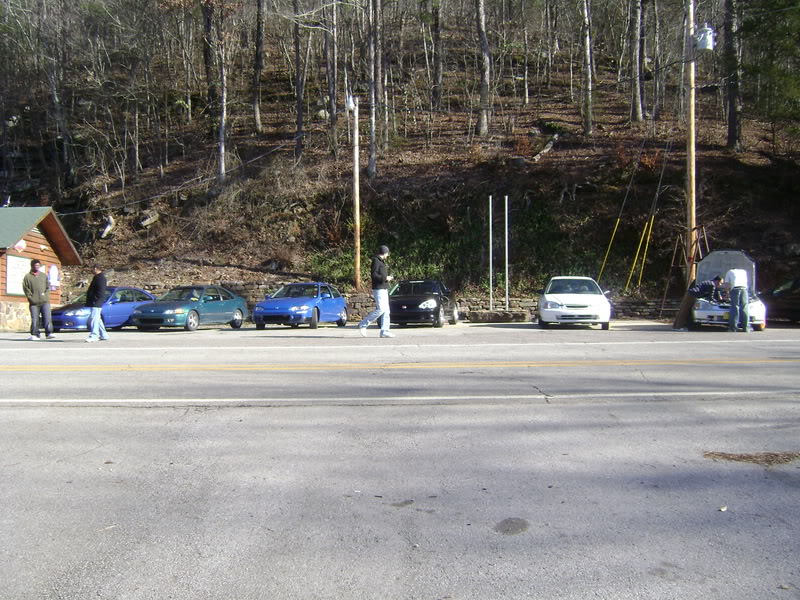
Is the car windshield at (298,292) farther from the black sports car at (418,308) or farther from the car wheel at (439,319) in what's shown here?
the car wheel at (439,319)

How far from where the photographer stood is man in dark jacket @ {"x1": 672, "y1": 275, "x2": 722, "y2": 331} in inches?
704

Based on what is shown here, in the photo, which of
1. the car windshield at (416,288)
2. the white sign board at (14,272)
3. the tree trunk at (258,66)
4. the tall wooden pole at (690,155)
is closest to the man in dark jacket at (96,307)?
the car windshield at (416,288)

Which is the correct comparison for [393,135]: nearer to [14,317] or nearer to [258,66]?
[258,66]

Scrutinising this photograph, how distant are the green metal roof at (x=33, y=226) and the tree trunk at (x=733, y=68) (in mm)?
27533

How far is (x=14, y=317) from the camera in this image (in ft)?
81.4

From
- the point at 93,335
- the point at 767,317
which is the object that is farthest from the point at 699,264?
the point at 93,335

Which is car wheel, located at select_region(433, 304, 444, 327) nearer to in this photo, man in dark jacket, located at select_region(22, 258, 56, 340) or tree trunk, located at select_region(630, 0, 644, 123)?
man in dark jacket, located at select_region(22, 258, 56, 340)

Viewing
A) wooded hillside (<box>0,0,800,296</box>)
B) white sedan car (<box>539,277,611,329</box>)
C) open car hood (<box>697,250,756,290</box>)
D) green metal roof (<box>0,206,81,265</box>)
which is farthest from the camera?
wooded hillside (<box>0,0,800,296</box>)

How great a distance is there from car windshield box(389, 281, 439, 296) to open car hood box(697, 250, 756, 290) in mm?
7758

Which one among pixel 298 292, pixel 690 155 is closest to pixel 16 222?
pixel 298 292

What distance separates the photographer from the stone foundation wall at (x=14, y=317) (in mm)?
24266

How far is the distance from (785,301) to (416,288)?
1102 centimetres

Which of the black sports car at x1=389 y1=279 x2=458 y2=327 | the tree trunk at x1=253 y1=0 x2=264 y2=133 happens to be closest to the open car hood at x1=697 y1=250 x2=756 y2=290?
the black sports car at x1=389 y1=279 x2=458 y2=327

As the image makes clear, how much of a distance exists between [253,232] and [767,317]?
22087mm
